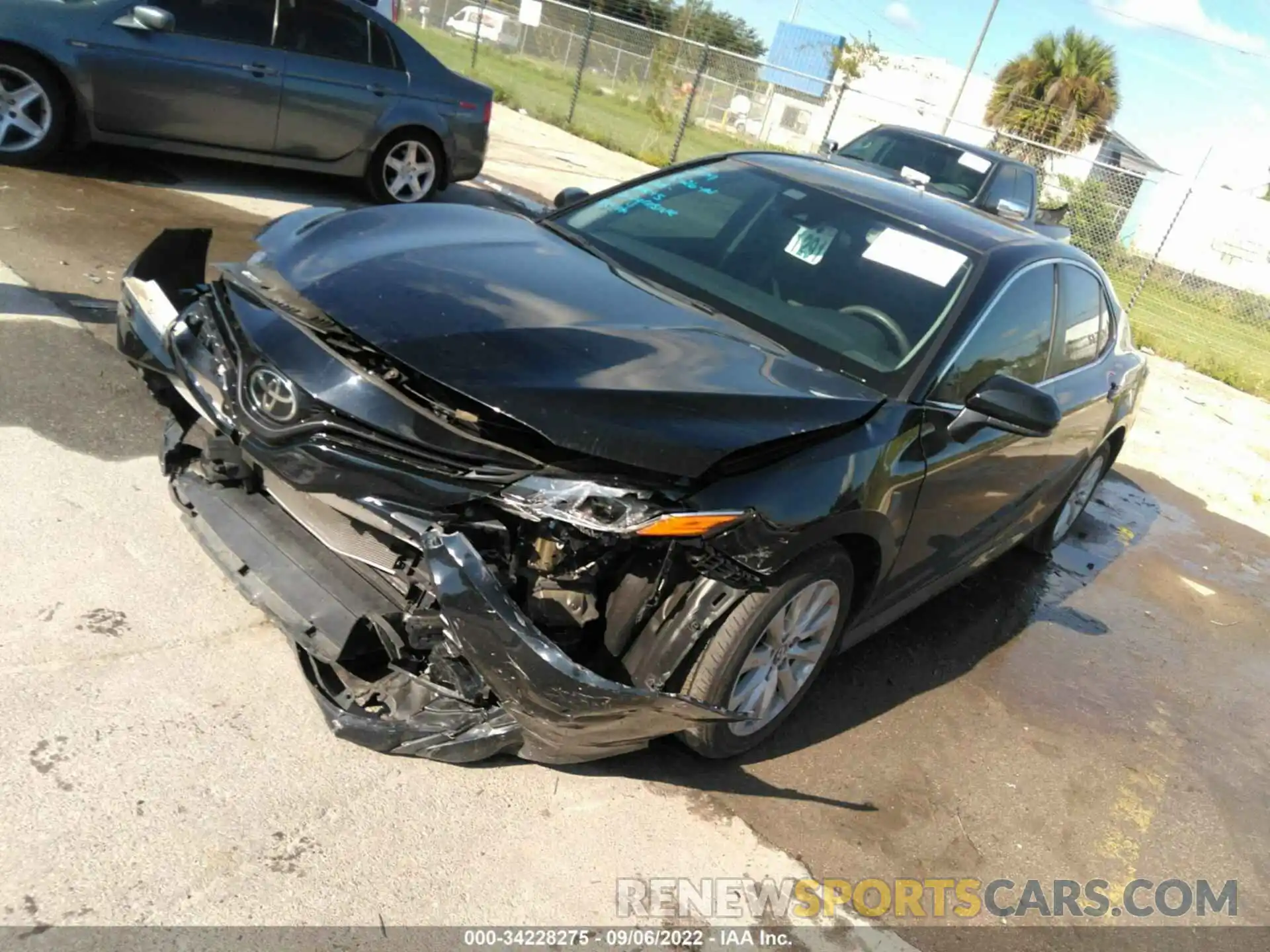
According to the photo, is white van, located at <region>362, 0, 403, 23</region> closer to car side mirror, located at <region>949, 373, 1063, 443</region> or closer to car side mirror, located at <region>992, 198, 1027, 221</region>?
car side mirror, located at <region>992, 198, 1027, 221</region>

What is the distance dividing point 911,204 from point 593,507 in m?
2.36

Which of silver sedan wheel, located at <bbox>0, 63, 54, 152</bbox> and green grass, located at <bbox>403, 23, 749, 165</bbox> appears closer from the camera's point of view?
silver sedan wheel, located at <bbox>0, 63, 54, 152</bbox>

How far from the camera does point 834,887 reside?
295cm

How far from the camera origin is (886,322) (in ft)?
11.9

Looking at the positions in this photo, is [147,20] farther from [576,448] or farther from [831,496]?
[831,496]

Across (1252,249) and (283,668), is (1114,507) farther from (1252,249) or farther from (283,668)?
(1252,249)

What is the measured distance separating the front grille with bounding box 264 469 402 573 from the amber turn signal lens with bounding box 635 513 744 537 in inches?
27.1

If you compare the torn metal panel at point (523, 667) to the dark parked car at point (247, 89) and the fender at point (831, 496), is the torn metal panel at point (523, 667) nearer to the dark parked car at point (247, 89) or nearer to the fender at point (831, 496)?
the fender at point (831, 496)

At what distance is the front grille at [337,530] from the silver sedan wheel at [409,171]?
6.12 metres

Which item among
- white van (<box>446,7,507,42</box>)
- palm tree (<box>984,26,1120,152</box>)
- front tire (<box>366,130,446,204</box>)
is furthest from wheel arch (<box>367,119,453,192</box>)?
palm tree (<box>984,26,1120,152</box>)

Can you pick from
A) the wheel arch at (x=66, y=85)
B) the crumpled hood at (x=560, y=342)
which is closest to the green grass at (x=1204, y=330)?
the crumpled hood at (x=560, y=342)

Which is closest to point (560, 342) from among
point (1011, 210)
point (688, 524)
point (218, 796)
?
point (688, 524)

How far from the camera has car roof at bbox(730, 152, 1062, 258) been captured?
13.1ft

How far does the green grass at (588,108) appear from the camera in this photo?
18594 millimetres
